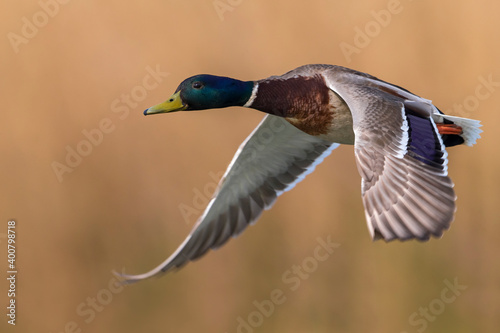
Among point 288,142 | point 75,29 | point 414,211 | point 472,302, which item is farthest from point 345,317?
point 75,29

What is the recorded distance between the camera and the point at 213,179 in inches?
205

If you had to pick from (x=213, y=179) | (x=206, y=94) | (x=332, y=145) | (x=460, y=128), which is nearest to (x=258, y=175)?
(x=213, y=179)

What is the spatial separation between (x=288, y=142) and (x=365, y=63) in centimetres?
69

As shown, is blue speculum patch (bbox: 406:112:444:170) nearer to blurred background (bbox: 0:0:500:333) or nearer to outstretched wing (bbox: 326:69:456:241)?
outstretched wing (bbox: 326:69:456:241)

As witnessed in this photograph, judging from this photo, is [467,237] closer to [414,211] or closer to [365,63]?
[365,63]

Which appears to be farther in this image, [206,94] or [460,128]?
[206,94]

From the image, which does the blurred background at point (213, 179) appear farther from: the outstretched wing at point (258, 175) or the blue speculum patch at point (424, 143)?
the blue speculum patch at point (424, 143)

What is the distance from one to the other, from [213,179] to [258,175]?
1.07 feet

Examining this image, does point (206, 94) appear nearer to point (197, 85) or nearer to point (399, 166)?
point (197, 85)

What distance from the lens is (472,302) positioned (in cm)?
511

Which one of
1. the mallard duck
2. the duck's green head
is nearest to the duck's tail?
the mallard duck

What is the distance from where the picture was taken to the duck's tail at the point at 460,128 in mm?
4242

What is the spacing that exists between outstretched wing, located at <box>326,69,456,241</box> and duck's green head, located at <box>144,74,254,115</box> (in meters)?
0.63

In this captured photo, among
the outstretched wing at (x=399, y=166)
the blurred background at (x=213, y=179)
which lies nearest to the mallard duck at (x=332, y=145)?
the outstretched wing at (x=399, y=166)
